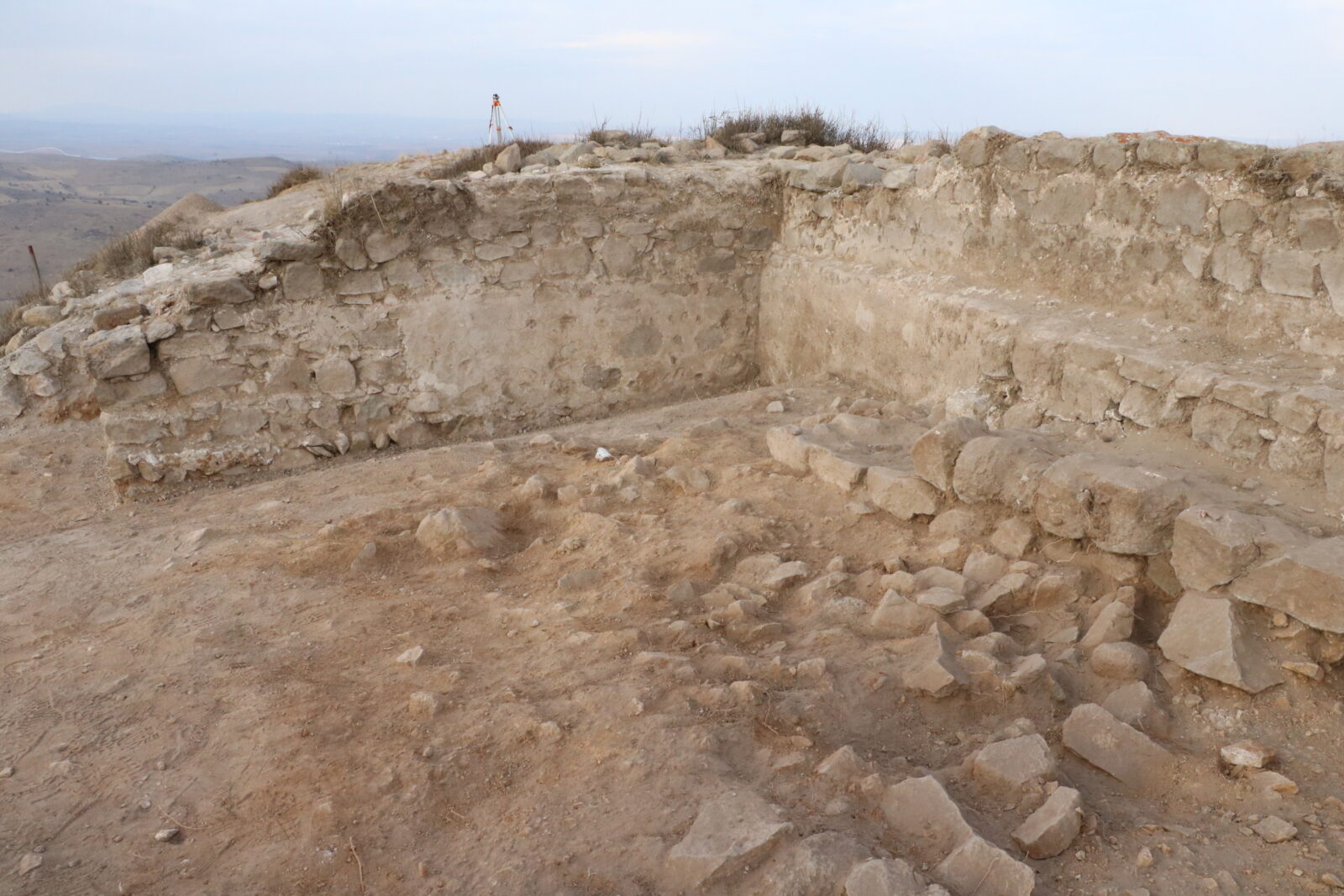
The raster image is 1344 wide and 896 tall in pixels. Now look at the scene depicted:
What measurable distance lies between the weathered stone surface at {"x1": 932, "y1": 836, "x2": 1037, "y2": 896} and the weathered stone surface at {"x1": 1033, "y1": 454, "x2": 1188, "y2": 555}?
4.57 ft

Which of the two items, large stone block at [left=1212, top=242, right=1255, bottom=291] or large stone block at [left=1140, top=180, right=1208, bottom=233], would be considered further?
large stone block at [left=1140, top=180, right=1208, bottom=233]

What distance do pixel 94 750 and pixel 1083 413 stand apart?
376cm

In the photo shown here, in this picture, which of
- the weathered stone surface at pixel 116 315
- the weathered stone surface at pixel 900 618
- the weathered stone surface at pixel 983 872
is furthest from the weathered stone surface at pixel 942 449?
the weathered stone surface at pixel 116 315

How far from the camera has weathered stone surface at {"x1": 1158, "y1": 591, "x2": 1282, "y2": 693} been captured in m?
2.34

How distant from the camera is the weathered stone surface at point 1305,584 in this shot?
2303mm

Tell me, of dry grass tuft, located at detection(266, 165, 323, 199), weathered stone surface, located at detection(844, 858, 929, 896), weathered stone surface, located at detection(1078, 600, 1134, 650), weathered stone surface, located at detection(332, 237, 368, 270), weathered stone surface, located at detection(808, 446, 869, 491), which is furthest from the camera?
dry grass tuft, located at detection(266, 165, 323, 199)

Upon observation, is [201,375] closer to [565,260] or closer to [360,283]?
[360,283]

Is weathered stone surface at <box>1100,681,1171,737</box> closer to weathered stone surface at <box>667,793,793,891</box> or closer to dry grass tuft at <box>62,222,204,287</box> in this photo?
weathered stone surface at <box>667,793,793,891</box>

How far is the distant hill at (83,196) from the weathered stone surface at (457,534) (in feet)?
34.8

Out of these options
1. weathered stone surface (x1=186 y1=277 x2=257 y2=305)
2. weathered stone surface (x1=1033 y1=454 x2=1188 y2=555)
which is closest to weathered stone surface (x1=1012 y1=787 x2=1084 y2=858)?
weathered stone surface (x1=1033 y1=454 x2=1188 y2=555)

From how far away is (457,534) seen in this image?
355 cm

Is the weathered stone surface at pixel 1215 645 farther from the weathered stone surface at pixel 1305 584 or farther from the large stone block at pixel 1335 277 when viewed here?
the large stone block at pixel 1335 277

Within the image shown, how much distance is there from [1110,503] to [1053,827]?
132cm

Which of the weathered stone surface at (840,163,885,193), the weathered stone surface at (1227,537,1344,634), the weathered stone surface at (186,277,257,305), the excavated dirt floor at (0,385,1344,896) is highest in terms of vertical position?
the weathered stone surface at (840,163,885,193)
